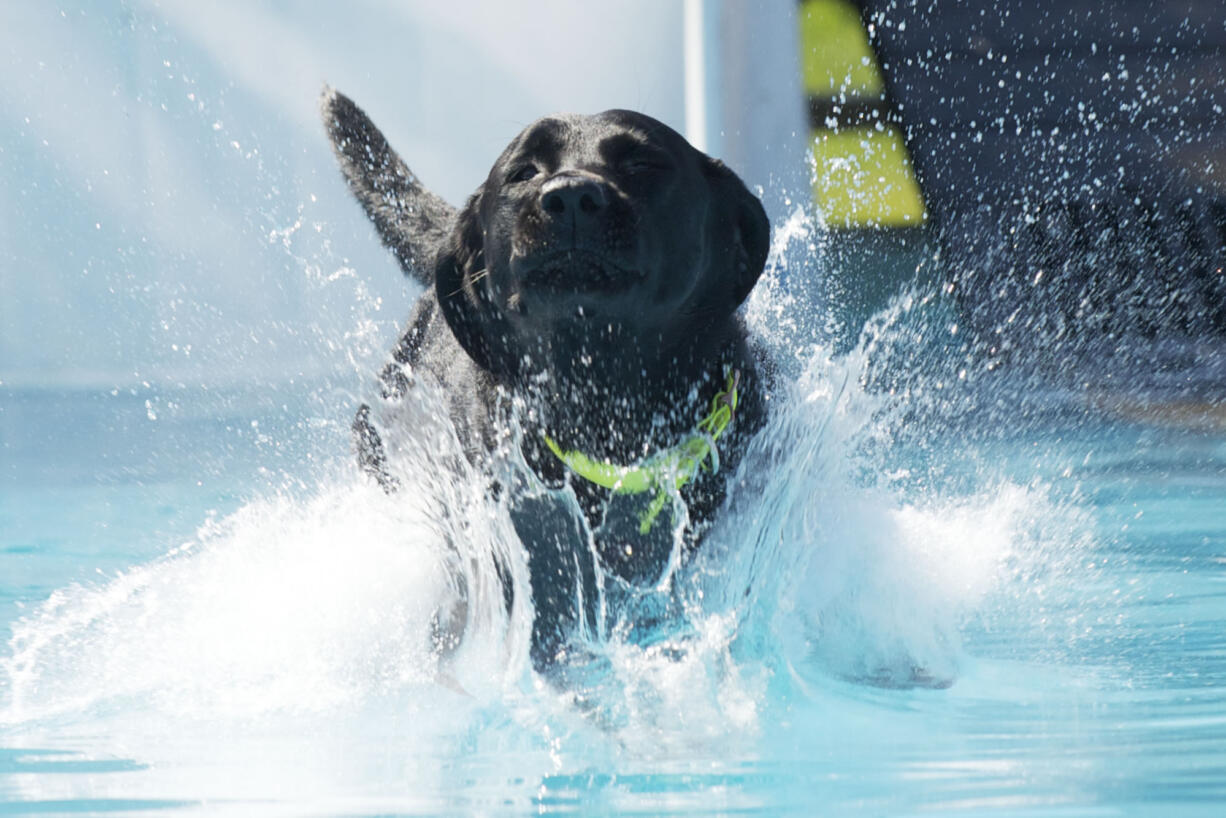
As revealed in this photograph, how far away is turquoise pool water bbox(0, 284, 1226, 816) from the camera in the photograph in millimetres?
1779


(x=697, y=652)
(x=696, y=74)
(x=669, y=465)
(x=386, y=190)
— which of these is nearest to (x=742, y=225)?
(x=669, y=465)

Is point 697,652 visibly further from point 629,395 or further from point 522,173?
point 522,173

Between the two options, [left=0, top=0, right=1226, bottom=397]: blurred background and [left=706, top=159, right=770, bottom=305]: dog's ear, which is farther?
[left=0, top=0, right=1226, bottom=397]: blurred background

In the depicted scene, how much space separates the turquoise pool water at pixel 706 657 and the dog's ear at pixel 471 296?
1.00ft

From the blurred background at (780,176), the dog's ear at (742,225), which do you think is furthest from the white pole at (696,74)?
the dog's ear at (742,225)

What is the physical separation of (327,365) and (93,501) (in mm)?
2275

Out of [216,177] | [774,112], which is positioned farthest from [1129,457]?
[216,177]

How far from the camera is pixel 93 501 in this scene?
4559mm

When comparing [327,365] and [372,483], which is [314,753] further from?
[327,365]

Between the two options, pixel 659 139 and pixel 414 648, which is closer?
pixel 659 139

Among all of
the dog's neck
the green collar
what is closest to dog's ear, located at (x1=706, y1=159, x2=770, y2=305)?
the dog's neck

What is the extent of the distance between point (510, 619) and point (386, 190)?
1.44m

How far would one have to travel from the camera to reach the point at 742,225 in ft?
8.60

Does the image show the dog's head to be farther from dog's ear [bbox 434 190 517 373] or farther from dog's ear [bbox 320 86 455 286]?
dog's ear [bbox 320 86 455 286]
